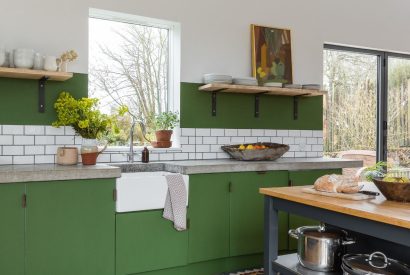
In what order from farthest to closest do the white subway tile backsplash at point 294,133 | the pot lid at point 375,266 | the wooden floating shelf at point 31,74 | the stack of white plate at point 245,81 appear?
the white subway tile backsplash at point 294,133 < the stack of white plate at point 245,81 < the wooden floating shelf at point 31,74 < the pot lid at point 375,266

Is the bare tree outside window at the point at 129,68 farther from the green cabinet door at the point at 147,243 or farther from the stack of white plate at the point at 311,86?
the stack of white plate at the point at 311,86

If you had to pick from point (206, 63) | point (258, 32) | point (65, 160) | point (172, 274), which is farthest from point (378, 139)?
point (65, 160)

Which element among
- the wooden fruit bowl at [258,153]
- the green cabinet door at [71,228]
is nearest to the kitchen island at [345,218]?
the green cabinet door at [71,228]

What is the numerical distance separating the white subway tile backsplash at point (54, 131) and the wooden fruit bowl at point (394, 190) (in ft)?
8.76

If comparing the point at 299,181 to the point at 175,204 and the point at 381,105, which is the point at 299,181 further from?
the point at 381,105

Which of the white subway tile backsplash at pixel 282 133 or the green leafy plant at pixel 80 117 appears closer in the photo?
the green leafy plant at pixel 80 117

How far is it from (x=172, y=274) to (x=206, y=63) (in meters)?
2.12

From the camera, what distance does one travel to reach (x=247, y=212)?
3.83 metres

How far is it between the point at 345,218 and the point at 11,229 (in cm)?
217

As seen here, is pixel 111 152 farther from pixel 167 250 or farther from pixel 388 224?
pixel 388 224

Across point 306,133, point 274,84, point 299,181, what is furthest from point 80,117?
point 306,133

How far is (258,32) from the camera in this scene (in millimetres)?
4656

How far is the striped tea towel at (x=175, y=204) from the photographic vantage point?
3396 millimetres

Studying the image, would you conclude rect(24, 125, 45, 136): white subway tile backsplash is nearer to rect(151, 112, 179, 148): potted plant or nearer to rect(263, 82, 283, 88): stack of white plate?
rect(151, 112, 179, 148): potted plant
